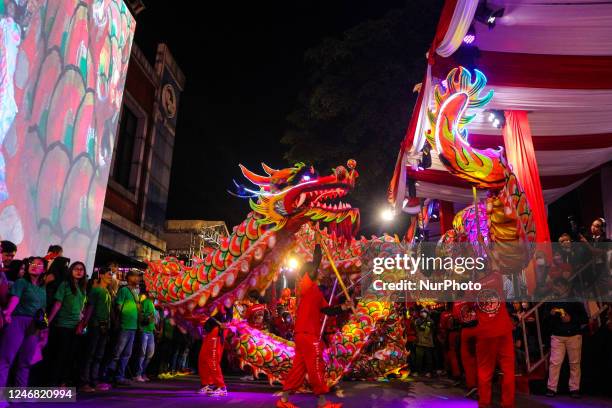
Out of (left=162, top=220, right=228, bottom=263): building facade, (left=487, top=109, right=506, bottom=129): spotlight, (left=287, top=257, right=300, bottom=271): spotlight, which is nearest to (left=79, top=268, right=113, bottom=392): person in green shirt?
(left=287, top=257, right=300, bottom=271): spotlight

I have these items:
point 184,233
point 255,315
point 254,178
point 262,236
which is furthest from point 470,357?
point 184,233

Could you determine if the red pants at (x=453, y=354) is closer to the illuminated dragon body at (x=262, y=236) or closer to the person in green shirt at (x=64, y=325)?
the illuminated dragon body at (x=262, y=236)

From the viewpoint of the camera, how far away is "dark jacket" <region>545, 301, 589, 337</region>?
6.13 metres

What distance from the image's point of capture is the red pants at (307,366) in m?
4.48

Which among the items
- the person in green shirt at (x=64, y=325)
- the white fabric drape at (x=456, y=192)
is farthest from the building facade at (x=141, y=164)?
the white fabric drape at (x=456, y=192)

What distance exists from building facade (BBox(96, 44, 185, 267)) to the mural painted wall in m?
4.75

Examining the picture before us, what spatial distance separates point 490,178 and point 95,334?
5359mm

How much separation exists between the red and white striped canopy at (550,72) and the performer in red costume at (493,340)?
315 cm

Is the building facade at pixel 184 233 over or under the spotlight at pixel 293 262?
over

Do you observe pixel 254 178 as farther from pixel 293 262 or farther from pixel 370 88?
pixel 370 88

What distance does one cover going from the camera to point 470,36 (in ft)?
19.9

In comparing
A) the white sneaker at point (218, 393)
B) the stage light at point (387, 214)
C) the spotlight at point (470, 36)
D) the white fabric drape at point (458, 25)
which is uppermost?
the spotlight at point (470, 36)

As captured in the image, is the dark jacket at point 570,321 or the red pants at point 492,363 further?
the dark jacket at point 570,321

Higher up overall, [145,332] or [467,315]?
[467,315]
